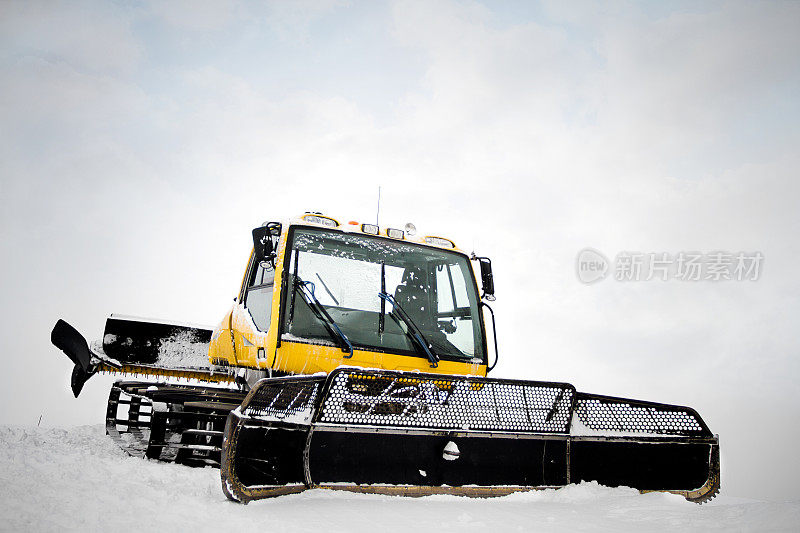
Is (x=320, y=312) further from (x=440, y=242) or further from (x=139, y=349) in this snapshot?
(x=139, y=349)

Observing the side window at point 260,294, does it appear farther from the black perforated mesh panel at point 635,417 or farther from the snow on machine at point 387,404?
the black perforated mesh panel at point 635,417

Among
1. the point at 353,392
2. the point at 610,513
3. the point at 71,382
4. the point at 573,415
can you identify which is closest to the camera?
the point at 610,513

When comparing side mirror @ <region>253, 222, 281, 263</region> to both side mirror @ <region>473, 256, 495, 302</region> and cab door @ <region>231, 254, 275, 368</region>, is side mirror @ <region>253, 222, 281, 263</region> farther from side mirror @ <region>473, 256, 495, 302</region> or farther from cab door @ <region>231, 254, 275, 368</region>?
side mirror @ <region>473, 256, 495, 302</region>

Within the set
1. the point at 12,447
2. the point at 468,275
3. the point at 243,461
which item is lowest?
the point at 12,447

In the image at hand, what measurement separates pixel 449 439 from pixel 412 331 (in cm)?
173

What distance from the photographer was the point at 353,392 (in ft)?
12.5

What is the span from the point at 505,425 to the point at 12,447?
13.0 feet

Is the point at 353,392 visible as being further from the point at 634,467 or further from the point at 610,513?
A: the point at 634,467

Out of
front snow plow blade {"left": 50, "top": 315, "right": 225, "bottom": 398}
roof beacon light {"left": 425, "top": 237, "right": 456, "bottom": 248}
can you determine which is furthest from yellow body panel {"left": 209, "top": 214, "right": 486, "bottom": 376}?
front snow plow blade {"left": 50, "top": 315, "right": 225, "bottom": 398}

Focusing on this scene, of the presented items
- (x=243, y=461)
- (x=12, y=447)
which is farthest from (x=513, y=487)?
(x=12, y=447)

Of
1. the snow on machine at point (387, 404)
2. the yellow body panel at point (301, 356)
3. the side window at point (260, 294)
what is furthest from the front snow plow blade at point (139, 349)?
the yellow body panel at point (301, 356)

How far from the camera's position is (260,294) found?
5.98 meters

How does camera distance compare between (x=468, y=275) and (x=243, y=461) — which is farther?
(x=468, y=275)

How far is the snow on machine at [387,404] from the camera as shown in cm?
374
